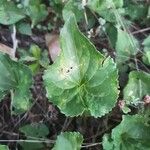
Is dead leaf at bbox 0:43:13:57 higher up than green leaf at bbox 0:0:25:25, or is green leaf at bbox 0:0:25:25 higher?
green leaf at bbox 0:0:25:25

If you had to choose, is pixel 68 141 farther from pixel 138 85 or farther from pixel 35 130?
pixel 138 85

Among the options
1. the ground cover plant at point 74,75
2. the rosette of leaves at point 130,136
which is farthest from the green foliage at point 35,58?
the rosette of leaves at point 130,136

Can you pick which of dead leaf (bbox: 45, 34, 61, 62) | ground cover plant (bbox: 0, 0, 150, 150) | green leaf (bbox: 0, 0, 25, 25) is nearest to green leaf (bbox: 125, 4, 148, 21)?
ground cover plant (bbox: 0, 0, 150, 150)

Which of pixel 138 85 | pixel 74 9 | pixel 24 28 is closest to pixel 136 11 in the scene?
pixel 74 9

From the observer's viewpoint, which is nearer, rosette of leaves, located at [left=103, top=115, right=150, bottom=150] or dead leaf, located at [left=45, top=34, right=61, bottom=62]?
rosette of leaves, located at [left=103, top=115, right=150, bottom=150]

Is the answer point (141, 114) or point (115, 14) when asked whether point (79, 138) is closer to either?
point (141, 114)

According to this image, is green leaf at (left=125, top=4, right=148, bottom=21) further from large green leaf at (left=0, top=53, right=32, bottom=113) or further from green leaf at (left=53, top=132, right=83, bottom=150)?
green leaf at (left=53, top=132, right=83, bottom=150)
